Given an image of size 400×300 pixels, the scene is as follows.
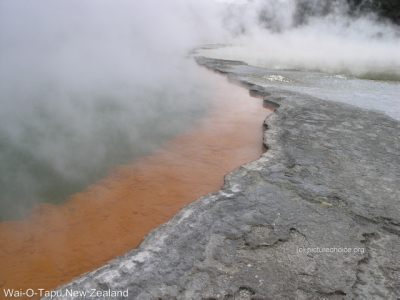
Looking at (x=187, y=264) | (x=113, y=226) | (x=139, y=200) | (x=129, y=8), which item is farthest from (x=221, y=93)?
(x=129, y=8)

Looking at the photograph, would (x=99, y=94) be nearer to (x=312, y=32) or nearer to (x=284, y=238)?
(x=284, y=238)

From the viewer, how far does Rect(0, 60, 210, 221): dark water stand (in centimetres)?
292

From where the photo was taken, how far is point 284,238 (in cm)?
202

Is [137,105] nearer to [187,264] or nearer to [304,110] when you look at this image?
[304,110]

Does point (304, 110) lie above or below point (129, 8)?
below

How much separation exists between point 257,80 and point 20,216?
5394 mm

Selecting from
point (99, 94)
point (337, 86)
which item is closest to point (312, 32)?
point (337, 86)

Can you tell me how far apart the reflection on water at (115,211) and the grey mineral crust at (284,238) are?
0.34 meters

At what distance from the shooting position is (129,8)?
34.5 ft

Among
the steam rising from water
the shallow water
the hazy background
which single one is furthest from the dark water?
the steam rising from water

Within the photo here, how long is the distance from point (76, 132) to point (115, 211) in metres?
1.74

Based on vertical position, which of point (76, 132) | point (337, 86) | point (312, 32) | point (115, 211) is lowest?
point (115, 211)

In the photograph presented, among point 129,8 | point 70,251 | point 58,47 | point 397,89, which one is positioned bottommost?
point 70,251

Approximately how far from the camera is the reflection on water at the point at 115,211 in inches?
81.4
